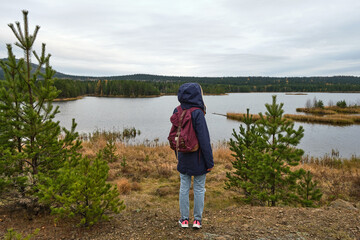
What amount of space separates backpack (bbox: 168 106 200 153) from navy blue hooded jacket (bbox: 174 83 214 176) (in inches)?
2.3

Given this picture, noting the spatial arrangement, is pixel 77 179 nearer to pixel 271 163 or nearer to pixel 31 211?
pixel 31 211

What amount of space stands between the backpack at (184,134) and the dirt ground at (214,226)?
1256 millimetres

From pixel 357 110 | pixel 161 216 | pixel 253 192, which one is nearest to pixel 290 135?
pixel 253 192

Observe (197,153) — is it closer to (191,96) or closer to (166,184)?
(191,96)

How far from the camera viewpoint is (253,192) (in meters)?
4.70

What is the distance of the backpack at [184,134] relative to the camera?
306 centimetres

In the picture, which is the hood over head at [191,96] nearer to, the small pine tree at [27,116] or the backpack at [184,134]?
the backpack at [184,134]

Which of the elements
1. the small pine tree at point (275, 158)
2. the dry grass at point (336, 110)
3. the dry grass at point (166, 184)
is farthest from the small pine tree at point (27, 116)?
the dry grass at point (336, 110)

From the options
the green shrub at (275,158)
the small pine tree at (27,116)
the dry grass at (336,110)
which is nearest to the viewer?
the small pine tree at (27,116)

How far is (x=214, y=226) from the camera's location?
3.51 metres

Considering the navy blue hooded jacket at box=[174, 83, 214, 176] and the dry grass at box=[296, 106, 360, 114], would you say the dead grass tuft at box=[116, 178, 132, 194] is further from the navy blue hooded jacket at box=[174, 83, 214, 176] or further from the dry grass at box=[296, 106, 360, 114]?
the dry grass at box=[296, 106, 360, 114]

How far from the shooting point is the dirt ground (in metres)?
3.20

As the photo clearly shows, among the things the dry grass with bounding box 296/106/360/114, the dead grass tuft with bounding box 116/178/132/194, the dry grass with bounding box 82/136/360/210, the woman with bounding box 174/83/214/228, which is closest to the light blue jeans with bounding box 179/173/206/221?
the woman with bounding box 174/83/214/228

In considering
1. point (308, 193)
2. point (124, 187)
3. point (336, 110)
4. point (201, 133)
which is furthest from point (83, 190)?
point (336, 110)
